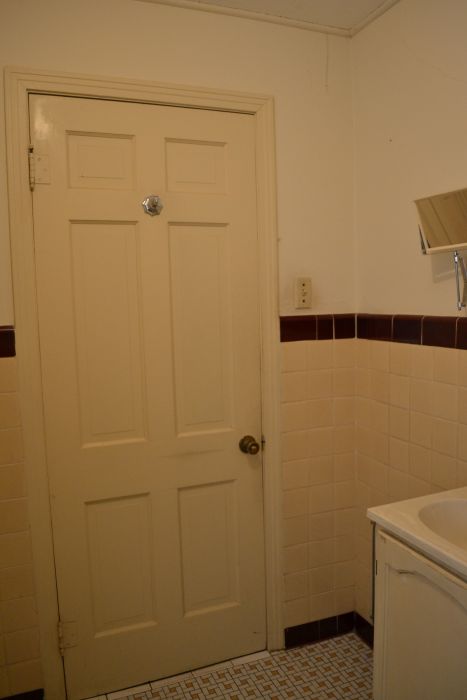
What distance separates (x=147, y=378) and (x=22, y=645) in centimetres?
100

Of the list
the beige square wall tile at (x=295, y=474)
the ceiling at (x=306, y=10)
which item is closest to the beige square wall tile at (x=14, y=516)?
the beige square wall tile at (x=295, y=474)

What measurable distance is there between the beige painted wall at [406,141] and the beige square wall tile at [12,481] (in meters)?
1.41

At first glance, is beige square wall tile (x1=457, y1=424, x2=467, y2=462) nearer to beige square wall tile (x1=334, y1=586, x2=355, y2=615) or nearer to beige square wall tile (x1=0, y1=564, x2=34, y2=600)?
beige square wall tile (x1=334, y1=586, x2=355, y2=615)

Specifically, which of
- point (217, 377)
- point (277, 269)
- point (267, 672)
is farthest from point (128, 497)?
point (277, 269)

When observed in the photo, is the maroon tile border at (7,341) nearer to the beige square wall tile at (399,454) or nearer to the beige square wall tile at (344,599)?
the beige square wall tile at (399,454)

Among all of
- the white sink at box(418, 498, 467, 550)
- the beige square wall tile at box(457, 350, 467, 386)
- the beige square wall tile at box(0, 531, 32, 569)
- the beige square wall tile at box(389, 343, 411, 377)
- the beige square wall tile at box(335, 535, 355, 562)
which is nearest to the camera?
the white sink at box(418, 498, 467, 550)

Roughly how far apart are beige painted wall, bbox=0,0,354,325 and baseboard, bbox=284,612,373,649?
131 cm

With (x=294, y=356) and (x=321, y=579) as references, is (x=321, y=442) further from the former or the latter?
(x=321, y=579)

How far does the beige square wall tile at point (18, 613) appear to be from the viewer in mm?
1771

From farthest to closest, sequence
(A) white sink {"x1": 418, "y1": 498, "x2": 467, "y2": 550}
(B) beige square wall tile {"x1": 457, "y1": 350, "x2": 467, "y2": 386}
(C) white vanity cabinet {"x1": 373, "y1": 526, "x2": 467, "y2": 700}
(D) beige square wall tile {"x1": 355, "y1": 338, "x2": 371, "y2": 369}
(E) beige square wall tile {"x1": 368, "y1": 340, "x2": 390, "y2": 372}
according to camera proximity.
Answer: (D) beige square wall tile {"x1": 355, "y1": 338, "x2": 371, "y2": 369}
(E) beige square wall tile {"x1": 368, "y1": 340, "x2": 390, "y2": 372}
(B) beige square wall tile {"x1": 457, "y1": 350, "x2": 467, "y2": 386}
(A) white sink {"x1": 418, "y1": 498, "x2": 467, "y2": 550}
(C) white vanity cabinet {"x1": 373, "y1": 526, "x2": 467, "y2": 700}

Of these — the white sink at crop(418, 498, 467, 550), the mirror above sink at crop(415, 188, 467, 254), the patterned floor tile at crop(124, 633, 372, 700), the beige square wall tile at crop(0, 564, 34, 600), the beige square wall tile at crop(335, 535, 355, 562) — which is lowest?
the patterned floor tile at crop(124, 633, 372, 700)

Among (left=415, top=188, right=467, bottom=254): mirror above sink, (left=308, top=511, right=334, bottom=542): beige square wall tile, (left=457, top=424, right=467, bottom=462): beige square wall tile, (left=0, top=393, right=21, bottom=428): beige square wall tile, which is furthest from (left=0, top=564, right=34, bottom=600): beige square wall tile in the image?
(left=415, top=188, right=467, bottom=254): mirror above sink

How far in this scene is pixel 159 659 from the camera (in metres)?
1.99

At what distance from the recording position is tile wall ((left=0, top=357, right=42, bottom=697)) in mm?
1720
